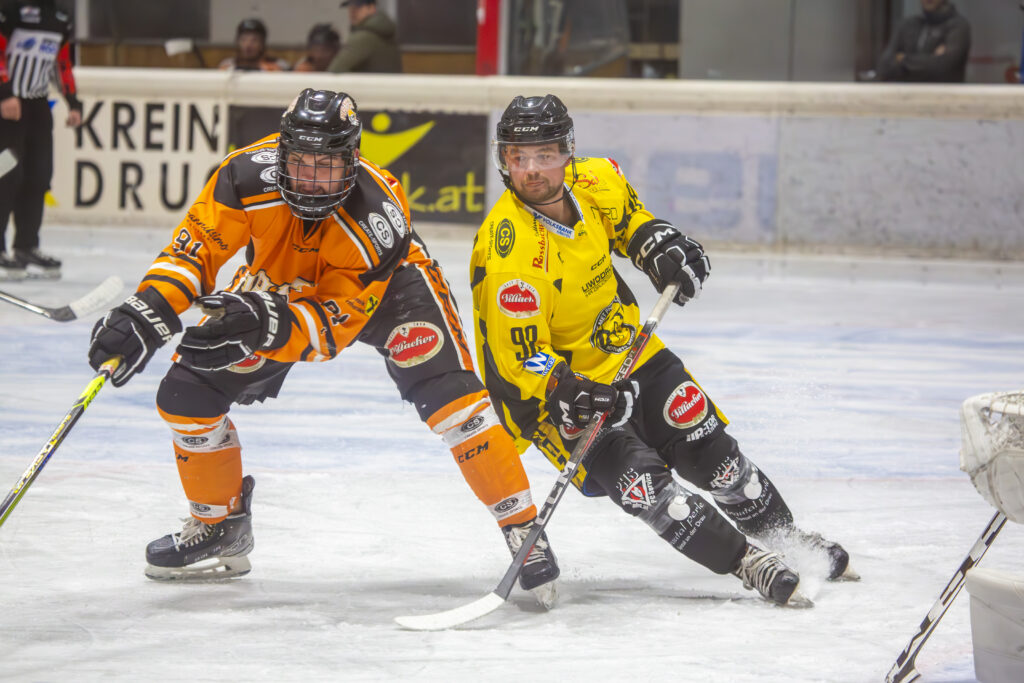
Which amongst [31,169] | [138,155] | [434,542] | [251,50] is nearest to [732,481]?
[434,542]

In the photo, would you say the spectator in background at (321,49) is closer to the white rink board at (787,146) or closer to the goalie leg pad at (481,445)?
→ the white rink board at (787,146)

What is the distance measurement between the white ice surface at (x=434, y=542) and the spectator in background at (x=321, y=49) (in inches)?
152

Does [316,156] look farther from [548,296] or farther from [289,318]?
[548,296]

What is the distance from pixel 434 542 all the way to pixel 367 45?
5977 mm

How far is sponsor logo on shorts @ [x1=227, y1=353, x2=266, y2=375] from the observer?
292 centimetres

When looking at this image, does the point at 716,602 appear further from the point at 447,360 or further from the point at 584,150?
the point at 584,150

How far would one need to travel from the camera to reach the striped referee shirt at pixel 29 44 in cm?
702

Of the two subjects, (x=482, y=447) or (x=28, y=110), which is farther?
(x=28, y=110)

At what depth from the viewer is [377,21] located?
8.86 m

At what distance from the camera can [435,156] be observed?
28.1ft

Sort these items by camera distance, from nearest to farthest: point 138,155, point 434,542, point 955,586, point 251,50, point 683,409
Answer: point 955,586 < point 683,409 < point 434,542 < point 138,155 < point 251,50

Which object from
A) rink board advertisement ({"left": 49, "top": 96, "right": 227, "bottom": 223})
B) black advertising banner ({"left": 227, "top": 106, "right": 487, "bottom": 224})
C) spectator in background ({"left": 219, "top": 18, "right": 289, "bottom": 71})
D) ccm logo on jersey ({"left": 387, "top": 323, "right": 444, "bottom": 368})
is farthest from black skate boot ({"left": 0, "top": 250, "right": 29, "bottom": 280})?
ccm logo on jersey ({"left": 387, "top": 323, "right": 444, "bottom": 368})

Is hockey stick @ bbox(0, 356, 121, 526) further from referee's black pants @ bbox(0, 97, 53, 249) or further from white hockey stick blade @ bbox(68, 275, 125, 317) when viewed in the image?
referee's black pants @ bbox(0, 97, 53, 249)

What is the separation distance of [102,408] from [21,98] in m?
3.10
